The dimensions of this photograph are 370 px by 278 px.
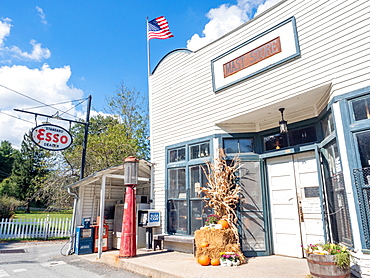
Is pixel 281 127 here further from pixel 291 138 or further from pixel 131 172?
pixel 131 172

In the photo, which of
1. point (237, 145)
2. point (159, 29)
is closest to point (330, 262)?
point (237, 145)

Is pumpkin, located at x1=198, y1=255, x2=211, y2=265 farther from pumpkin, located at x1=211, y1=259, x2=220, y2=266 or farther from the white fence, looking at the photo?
the white fence

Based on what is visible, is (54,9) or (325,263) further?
(54,9)

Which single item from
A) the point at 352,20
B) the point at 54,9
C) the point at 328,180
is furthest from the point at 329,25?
the point at 54,9

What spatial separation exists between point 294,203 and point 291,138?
56.0 inches

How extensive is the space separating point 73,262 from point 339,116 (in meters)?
6.87

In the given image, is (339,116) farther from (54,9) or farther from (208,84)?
(54,9)

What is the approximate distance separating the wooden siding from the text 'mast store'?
0.07ft

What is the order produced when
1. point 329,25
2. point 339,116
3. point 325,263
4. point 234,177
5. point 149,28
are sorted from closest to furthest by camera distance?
point 325,263
point 339,116
point 329,25
point 234,177
point 149,28

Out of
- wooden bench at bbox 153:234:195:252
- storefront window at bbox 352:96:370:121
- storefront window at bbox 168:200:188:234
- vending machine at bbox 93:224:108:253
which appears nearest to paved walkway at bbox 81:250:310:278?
wooden bench at bbox 153:234:195:252

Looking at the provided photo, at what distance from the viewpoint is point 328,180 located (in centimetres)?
478

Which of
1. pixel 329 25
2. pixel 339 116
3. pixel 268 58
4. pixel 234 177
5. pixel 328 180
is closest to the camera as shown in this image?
pixel 339 116

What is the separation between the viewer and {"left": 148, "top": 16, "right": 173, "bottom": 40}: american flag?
833cm

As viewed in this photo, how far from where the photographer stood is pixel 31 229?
12.0 metres
